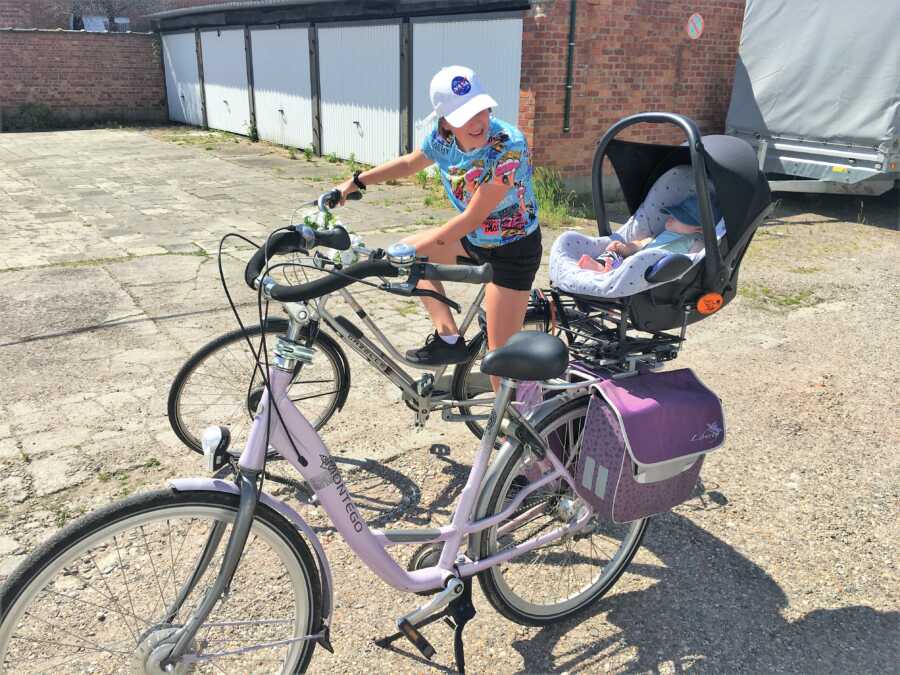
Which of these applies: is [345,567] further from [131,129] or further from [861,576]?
[131,129]

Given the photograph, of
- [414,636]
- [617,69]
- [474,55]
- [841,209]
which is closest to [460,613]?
[414,636]

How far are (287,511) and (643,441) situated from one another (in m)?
1.15

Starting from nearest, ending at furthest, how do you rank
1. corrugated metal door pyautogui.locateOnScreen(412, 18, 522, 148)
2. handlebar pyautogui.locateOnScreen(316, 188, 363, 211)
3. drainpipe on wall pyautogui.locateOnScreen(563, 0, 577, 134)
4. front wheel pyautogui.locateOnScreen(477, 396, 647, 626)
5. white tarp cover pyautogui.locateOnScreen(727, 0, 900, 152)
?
1. front wheel pyautogui.locateOnScreen(477, 396, 647, 626)
2. handlebar pyautogui.locateOnScreen(316, 188, 363, 211)
3. white tarp cover pyautogui.locateOnScreen(727, 0, 900, 152)
4. drainpipe on wall pyautogui.locateOnScreen(563, 0, 577, 134)
5. corrugated metal door pyautogui.locateOnScreen(412, 18, 522, 148)

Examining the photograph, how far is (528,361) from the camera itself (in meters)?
2.19

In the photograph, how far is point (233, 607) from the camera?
263 centimetres

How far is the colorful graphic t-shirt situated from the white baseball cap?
153 mm

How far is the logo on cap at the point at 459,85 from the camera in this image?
2.82 metres

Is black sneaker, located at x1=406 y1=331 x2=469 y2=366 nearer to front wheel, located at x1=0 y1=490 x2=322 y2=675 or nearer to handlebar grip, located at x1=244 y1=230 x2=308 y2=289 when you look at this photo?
front wheel, located at x1=0 y1=490 x2=322 y2=675

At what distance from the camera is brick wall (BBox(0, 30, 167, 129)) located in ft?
61.2

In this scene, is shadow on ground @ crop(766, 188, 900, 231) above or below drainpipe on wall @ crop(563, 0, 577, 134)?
below

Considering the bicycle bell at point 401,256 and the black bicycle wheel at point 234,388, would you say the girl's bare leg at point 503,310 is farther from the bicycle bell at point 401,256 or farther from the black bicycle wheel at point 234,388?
the bicycle bell at point 401,256

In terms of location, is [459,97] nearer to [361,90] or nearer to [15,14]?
[361,90]

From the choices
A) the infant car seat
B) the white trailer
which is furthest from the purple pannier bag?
the white trailer

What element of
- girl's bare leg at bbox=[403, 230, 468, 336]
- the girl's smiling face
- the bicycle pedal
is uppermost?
the girl's smiling face
